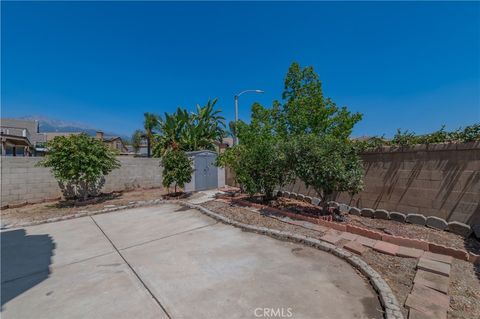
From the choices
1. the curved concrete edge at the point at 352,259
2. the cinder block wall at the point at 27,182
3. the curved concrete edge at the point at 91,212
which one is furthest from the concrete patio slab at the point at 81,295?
the cinder block wall at the point at 27,182

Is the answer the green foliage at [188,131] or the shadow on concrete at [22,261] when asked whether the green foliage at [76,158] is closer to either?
the shadow on concrete at [22,261]

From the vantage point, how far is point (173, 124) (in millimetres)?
17469

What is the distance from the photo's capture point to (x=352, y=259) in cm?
384

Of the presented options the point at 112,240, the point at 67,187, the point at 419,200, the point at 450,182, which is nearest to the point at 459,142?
A: the point at 450,182

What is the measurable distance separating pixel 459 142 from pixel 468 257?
2573 millimetres

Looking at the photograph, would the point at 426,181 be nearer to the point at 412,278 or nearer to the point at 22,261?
the point at 412,278

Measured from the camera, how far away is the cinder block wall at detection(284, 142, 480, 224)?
4766mm

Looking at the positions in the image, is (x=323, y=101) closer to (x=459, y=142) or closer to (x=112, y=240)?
(x=459, y=142)

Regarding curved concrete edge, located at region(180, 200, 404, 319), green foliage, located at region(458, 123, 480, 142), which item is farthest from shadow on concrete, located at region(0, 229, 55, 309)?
green foliage, located at region(458, 123, 480, 142)

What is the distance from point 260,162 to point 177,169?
418cm

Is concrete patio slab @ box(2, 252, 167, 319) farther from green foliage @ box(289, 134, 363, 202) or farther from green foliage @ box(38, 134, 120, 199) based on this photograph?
green foliage @ box(38, 134, 120, 199)

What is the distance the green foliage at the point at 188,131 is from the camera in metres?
16.9

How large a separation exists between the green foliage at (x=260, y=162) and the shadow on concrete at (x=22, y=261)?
565 centimetres

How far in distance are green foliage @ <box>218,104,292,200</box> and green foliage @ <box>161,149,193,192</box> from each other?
197cm
